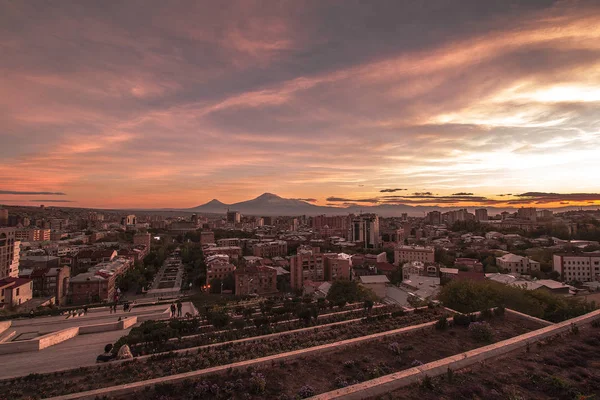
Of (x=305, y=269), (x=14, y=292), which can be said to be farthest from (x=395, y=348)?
(x=14, y=292)

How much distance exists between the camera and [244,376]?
5.32 m

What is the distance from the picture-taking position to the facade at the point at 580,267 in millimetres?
27062

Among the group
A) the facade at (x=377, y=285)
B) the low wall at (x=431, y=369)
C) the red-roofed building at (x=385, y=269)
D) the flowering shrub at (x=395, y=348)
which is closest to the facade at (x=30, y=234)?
the red-roofed building at (x=385, y=269)

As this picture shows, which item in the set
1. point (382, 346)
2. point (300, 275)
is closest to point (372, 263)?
point (300, 275)

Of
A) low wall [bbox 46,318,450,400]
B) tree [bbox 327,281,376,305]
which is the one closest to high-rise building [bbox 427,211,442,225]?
tree [bbox 327,281,376,305]

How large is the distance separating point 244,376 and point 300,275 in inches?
839

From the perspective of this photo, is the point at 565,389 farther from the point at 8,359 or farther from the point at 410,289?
the point at 410,289

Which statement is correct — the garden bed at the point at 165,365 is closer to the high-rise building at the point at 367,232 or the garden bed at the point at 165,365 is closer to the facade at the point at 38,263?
the facade at the point at 38,263

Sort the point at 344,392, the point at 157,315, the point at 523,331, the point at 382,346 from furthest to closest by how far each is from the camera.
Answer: the point at 157,315
the point at 523,331
the point at 382,346
the point at 344,392

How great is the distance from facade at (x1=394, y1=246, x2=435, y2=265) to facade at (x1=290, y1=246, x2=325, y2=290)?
1154cm

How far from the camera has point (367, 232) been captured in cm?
5450

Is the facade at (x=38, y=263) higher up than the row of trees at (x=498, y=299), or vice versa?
the row of trees at (x=498, y=299)

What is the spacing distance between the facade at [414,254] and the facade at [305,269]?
1154 cm

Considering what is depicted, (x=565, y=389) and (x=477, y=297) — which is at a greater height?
(x=565, y=389)
